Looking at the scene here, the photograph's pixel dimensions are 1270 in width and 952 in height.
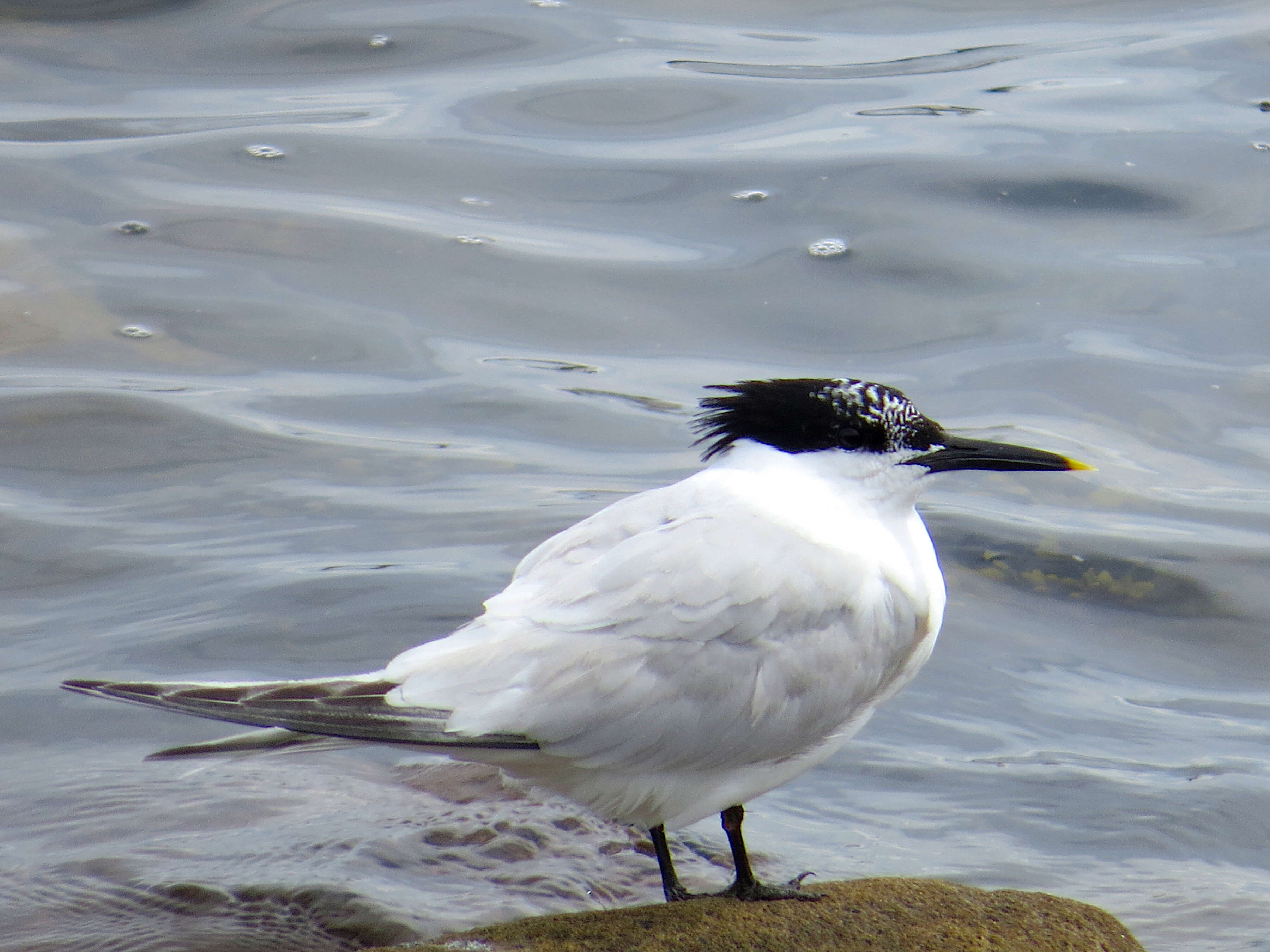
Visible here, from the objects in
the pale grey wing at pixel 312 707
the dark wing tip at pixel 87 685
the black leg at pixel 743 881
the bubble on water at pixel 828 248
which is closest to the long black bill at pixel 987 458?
the black leg at pixel 743 881

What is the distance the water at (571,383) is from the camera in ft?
15.5

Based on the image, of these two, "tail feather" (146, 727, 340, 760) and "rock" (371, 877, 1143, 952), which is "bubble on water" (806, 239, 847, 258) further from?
"tail feather" (146, 727, 340, 760)

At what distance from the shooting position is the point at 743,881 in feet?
13.1

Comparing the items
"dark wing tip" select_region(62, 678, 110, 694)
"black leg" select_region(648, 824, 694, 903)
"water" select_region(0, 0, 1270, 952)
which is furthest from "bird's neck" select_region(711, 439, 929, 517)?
"dark wing tip" select_region(62, 678, 110, 694)

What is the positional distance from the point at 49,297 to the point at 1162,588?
6273mm

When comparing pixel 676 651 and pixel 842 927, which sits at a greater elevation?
pixel 676 651

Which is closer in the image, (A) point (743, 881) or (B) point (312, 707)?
(B) point (312, 707)

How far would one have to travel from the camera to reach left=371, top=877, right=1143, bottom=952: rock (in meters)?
3.54

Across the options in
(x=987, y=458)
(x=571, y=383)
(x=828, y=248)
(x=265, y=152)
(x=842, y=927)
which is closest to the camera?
(x=842, y=927)

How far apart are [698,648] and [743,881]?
28.7 inches

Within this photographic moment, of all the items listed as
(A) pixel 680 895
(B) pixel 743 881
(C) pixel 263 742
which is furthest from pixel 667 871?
(C) pixel 263 742

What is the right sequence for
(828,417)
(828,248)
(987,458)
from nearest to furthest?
(828,417) → (987,458) → (828,248)

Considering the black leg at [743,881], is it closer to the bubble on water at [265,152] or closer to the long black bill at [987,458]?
the long black bill at [987,458]

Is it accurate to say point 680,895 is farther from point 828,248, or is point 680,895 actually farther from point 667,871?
point 828,248
